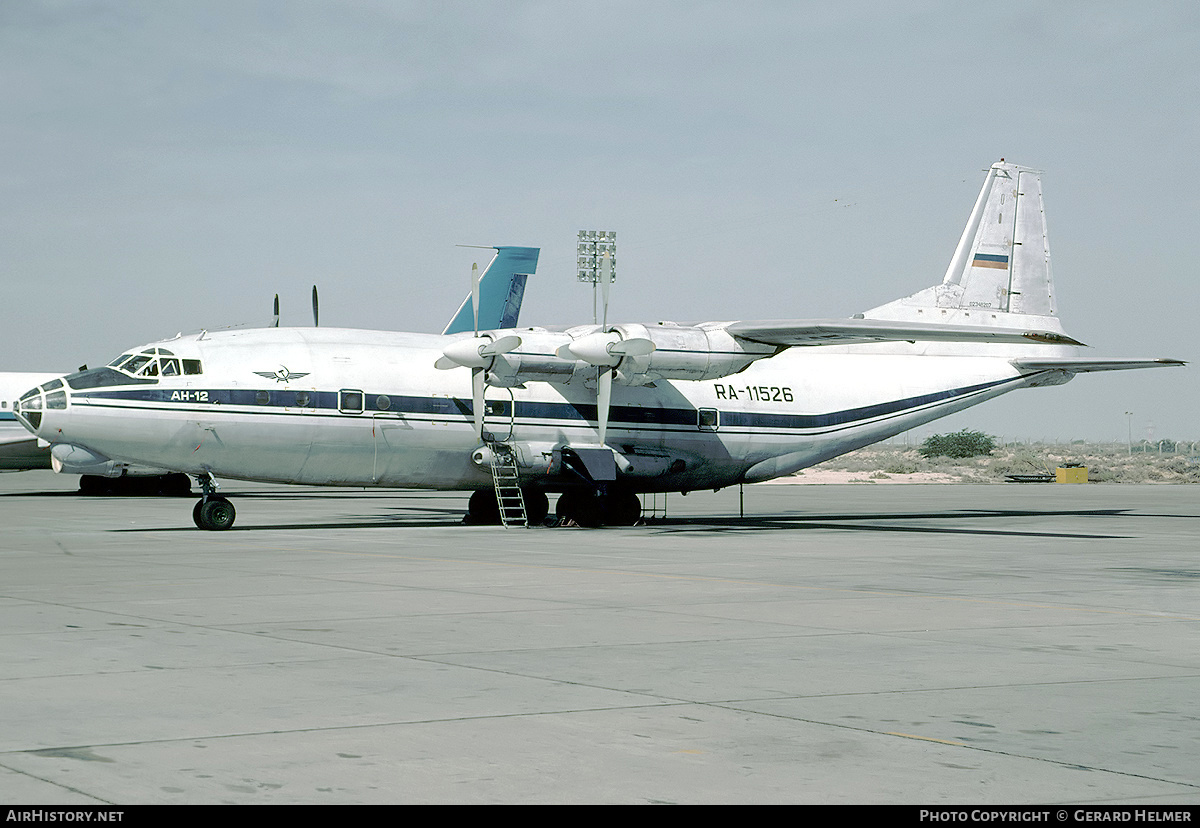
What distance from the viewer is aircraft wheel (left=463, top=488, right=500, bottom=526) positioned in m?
28.2

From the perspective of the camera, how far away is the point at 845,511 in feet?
119

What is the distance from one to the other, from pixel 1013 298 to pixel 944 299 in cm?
204

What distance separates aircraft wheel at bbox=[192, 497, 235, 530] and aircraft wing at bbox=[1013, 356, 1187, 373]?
1951 centimetres

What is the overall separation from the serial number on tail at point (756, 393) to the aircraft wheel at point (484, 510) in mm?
5701

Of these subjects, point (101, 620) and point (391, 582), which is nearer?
point (101, 620)

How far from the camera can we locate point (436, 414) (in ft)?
85.9

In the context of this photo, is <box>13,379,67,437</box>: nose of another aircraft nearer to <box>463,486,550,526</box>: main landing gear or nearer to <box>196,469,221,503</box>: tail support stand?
<box>196,469,221,503</box>: tail support stand

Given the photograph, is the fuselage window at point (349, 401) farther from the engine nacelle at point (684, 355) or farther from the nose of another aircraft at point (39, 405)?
the engine nacelle at point (684, 355)

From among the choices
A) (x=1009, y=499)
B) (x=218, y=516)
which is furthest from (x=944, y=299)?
(x=218, y=516)

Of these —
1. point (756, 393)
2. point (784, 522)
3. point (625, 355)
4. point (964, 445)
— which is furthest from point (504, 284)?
point (964, 445)

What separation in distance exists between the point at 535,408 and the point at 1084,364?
44.1ft

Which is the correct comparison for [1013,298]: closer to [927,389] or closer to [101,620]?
[927,389]

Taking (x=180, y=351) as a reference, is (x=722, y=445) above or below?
below

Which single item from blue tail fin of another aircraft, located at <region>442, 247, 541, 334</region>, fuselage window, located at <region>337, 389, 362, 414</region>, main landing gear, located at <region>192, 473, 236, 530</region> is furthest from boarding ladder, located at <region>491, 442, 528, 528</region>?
blue tail fin of another aircraft, located at <region>442, 247, 541, 334</region>
